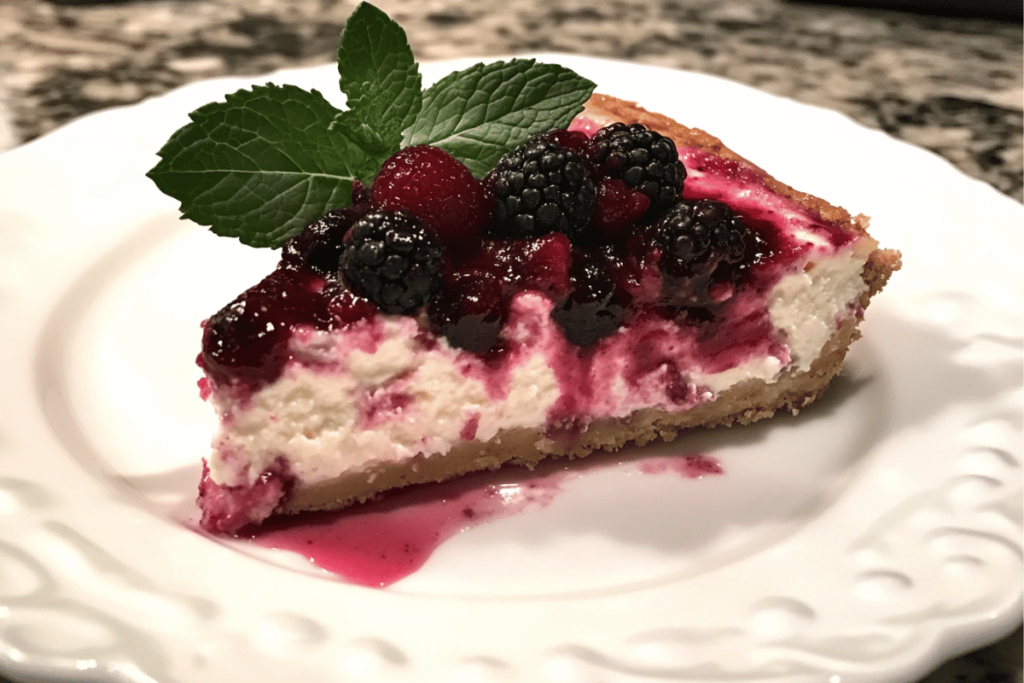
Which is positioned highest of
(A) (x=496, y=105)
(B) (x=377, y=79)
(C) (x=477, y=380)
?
(B) (x=377, y=79)

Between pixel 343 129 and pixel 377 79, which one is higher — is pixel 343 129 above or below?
below

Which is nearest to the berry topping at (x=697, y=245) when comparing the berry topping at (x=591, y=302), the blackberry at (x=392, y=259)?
the berry topping at (x=591, y=302)

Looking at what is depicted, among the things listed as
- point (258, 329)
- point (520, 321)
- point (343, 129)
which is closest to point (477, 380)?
point (520, 321)

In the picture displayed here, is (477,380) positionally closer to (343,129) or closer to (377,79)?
(343,129)

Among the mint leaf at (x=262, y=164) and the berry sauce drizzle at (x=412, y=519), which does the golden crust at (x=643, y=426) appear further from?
the mint leaf at (x=262, y=164)

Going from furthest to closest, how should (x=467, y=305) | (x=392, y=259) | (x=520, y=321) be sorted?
(x=520, y=321)
(x=467, y=305)
(x=392, y=259)

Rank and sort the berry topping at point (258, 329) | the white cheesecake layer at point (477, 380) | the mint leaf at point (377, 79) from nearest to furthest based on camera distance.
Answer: the berry topping at point (258, 329) < the white cheesecake layer at point (477, 380) < the mint leaf at point (377, 79)
